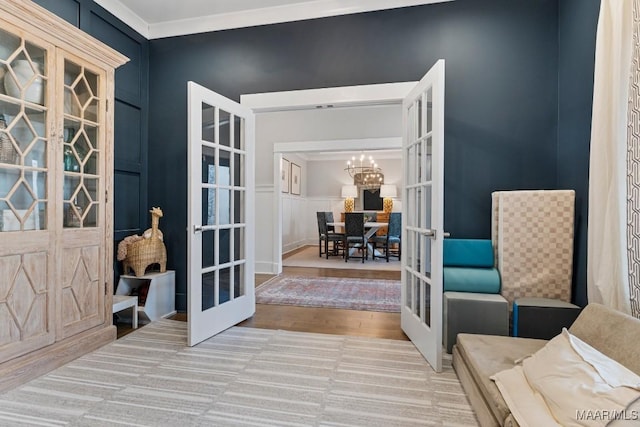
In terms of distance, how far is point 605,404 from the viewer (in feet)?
3.51

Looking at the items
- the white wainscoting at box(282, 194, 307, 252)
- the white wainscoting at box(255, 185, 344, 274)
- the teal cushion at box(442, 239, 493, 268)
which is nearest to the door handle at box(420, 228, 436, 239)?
the teal cushion at box(442, 239, 493, 268)

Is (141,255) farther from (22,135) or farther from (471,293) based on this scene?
(471,293)

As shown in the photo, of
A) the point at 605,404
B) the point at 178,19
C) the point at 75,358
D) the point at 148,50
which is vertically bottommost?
the point at 75,358

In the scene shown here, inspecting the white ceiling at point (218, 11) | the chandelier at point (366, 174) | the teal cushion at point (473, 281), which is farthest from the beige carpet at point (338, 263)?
the white ceiling at point (218, 11)

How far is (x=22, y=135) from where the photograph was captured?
206 cm

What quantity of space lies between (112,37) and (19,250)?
2159 millimetres

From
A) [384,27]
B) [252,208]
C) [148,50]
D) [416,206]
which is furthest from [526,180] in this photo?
[148,50]

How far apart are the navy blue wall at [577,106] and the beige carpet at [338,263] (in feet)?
11.9

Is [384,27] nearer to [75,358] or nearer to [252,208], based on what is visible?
[252,208]

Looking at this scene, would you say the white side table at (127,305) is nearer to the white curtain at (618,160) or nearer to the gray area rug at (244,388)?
the gray area rug at (244,388)

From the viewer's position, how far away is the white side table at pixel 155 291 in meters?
3.06

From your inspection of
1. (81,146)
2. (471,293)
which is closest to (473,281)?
(471,293)

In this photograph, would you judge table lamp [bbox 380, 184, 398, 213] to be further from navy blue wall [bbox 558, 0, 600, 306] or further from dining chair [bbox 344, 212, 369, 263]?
navy blue wall [bbox 558, 0, 600, 306]

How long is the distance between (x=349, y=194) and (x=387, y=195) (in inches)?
41.8
